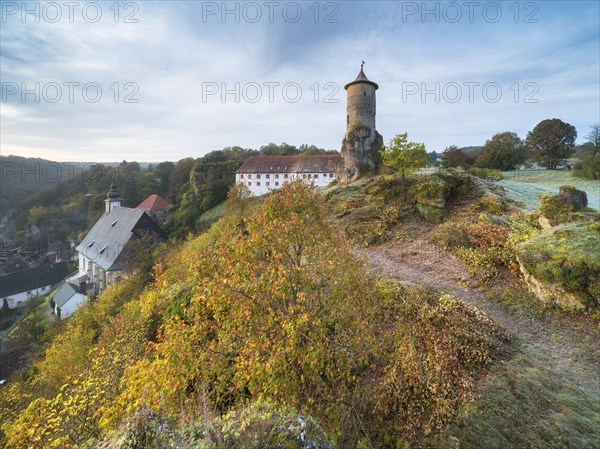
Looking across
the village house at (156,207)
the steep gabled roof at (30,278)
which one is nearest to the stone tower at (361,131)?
the village house at (156,207)

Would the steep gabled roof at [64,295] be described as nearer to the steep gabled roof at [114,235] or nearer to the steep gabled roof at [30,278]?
the steep gabled roof at [114,235]

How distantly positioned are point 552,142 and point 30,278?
81214mm

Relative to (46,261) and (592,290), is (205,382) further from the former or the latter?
(46,261)

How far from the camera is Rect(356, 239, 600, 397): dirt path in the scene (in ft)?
18.5

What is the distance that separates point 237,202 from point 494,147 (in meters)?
30.0

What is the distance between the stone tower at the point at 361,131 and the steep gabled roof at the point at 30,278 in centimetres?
5816

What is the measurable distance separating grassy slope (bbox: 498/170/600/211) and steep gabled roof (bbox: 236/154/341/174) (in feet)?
92.5

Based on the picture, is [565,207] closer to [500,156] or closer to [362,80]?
[362,80]

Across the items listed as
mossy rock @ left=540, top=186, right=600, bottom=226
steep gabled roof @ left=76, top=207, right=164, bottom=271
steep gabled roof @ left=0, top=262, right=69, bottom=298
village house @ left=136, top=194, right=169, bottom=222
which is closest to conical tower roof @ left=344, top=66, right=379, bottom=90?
mossy rock @ left=540, top=186, right=600, bottom=226

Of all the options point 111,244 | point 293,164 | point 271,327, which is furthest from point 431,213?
point 293,164

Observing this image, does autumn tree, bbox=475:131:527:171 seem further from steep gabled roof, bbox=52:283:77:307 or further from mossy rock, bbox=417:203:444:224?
steep gabled roof, bbox=52:283:77:307

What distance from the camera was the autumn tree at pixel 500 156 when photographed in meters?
33.1

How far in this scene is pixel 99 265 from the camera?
32.2 metres

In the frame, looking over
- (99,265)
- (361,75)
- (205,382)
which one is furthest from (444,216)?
(99,265)
